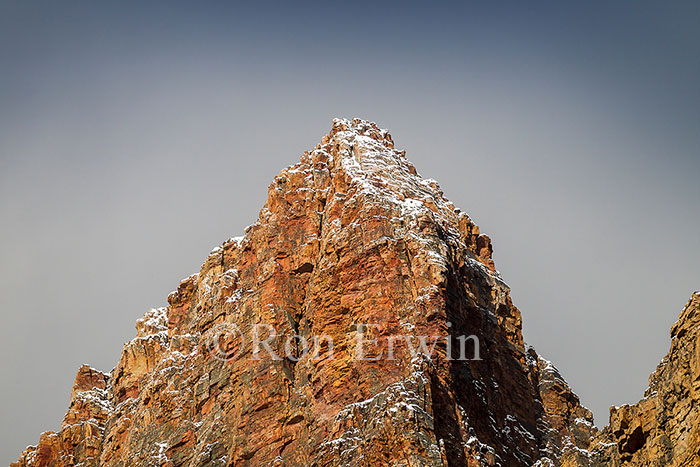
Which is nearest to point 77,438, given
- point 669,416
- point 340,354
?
point 340,354

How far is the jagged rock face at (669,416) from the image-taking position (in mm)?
41062

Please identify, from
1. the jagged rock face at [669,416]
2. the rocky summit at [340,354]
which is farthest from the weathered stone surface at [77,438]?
the jagged rock face at [669,416]

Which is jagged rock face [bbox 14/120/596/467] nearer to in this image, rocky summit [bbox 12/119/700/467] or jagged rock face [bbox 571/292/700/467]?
rocky summit [bbox 12/119/700/467]

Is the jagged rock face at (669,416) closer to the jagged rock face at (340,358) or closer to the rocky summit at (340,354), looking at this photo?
the rocky summit at (340,354)

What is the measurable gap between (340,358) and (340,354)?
597 millimetres

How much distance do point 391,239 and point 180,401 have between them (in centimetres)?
3045

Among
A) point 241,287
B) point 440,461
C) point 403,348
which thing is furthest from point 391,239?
point 440,461

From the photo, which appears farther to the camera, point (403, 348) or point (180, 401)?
point (180, 401)

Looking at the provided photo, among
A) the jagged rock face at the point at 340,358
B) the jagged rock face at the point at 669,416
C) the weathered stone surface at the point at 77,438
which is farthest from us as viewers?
the weathered stone surface at the point at 77,438

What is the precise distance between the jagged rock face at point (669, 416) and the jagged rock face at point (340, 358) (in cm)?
2876

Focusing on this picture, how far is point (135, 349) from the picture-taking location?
400 feet

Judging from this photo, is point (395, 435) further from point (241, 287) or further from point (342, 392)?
point (241, 287)

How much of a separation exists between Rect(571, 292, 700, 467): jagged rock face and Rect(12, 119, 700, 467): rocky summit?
43.6 feet

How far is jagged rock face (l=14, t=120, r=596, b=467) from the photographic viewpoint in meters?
82.8
